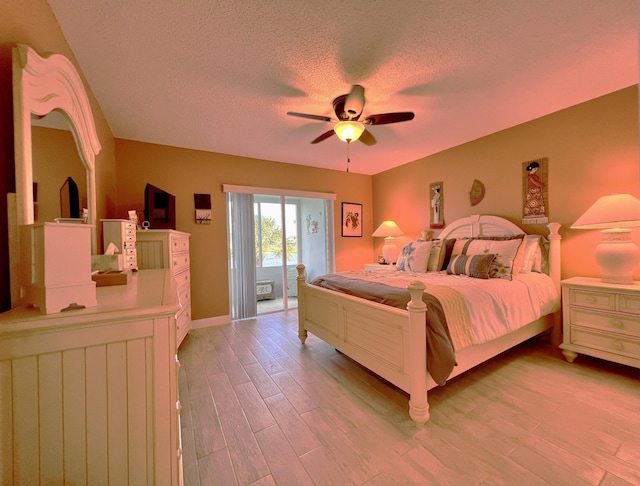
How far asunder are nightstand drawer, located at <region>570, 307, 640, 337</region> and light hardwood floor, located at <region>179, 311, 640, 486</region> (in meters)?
0.36

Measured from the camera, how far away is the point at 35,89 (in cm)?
97

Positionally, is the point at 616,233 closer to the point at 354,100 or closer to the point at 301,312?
the point at 354,100

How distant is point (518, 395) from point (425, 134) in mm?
2705

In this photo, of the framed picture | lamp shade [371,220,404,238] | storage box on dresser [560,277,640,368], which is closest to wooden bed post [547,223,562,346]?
storage box on dresser [560,277,640,368]

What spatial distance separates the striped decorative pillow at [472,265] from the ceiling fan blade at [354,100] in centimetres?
184

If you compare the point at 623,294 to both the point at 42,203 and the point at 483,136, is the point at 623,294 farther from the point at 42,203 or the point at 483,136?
the point at 42,203

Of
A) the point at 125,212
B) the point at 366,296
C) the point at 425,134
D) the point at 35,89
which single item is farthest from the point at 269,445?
the point at 425,134

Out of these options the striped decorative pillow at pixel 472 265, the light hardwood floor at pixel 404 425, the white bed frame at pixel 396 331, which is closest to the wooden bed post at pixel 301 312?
the white bed frame at pixel 396 331

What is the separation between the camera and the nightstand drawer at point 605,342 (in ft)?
6.36

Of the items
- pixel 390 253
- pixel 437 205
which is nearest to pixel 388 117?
pixel 437 205

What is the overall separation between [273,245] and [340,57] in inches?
116

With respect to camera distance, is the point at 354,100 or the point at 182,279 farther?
the point at 182,279

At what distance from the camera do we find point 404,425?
61.4 inches

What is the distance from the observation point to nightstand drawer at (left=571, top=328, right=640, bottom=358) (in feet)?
6.36
